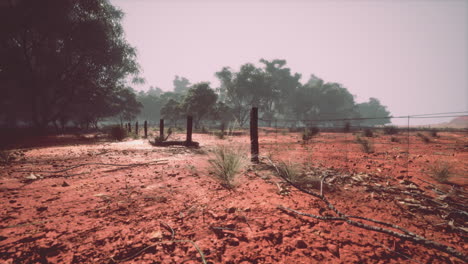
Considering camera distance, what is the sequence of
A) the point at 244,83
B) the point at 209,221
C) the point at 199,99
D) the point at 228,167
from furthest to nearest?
1. the point at 244,83
2. the point at 199,99
3. the point at 228,167
4. the point at 209,221

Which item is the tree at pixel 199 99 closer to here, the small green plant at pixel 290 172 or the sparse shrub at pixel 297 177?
the small green plant at pixel 290 172

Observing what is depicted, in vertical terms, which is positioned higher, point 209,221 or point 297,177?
point 297,177

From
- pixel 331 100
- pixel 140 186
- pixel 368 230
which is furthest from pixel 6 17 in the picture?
pixel 331 100

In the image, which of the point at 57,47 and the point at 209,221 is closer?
the point at 209,221

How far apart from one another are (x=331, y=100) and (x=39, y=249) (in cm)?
5179

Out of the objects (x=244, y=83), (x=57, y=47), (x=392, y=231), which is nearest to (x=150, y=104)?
(x=244, y=83)

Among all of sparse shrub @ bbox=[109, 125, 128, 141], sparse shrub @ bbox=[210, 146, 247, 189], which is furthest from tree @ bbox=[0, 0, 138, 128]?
sparse shrub @ bbox=[210, 146, 247, 189]

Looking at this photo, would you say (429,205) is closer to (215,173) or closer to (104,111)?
(215,173)

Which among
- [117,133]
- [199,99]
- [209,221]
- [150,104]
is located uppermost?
[150,104]

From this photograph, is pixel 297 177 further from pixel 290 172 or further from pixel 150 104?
pixel 150 104

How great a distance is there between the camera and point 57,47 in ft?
49.3

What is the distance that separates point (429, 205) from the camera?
2.33 metres

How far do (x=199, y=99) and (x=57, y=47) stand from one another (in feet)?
51.8

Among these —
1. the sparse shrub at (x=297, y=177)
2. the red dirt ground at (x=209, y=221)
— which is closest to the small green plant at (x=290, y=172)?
the sparse shrub at (x=297, y=177)
